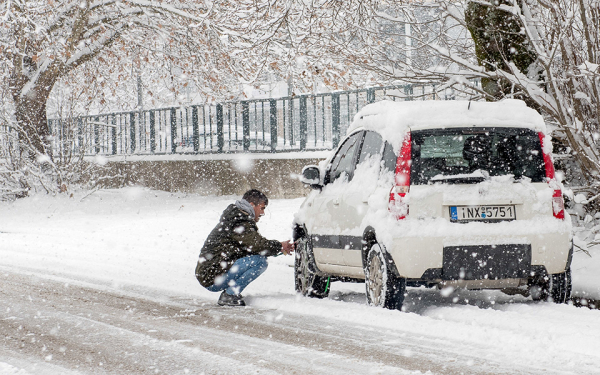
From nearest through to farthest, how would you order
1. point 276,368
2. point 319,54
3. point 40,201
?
1. point 276,368
2. point 319,54
3. point 40,201

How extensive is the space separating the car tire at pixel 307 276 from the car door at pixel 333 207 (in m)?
0.16

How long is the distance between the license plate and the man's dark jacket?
198cm

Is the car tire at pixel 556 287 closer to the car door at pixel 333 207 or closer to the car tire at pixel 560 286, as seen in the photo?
the car tire at pixel 560 286

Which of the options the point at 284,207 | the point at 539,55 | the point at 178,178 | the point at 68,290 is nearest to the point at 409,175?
the point at 539,55

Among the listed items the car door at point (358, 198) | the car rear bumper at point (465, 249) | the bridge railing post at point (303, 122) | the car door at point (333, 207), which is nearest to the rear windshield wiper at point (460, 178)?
the car rear bumper at point (465, 249)

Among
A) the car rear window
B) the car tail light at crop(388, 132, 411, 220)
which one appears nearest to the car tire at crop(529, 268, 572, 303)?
the car rear window

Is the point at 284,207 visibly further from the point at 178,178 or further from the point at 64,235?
the point at 178,178

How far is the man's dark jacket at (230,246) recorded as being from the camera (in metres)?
7.55

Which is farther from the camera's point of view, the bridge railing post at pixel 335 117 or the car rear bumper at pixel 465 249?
the bridge railing post at pixel 335 117

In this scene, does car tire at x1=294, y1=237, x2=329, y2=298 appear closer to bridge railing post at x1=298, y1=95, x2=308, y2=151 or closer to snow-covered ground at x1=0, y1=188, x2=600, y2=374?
snow-covered ground at x1=0, y1=188, x2=600, y2=374

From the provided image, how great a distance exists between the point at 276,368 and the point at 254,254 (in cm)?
286

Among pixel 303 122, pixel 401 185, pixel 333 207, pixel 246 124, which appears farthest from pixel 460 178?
pixel 246 124

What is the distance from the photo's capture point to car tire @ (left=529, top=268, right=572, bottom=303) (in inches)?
266

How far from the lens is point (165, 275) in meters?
9.85
